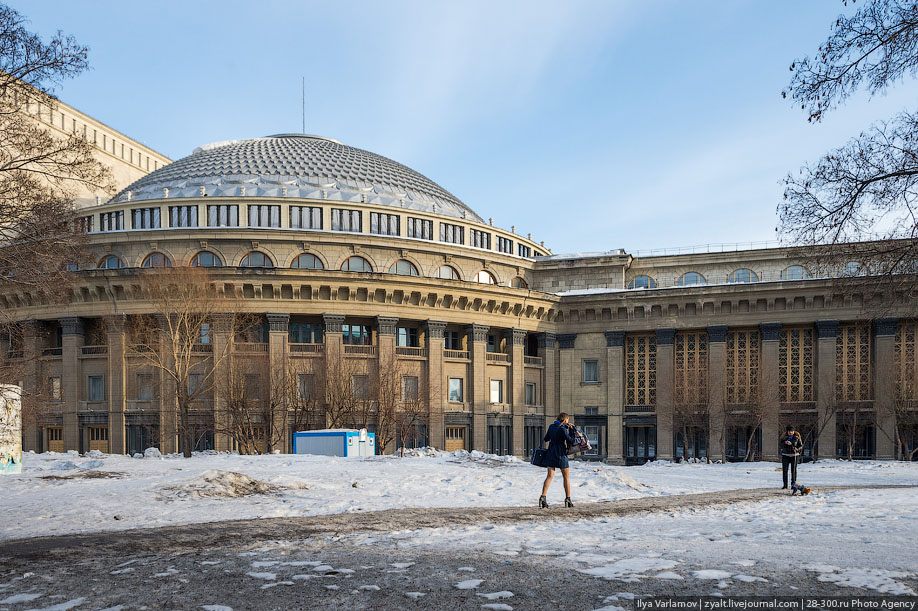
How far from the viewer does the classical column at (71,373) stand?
2221 inches

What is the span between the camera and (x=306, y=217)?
209ft

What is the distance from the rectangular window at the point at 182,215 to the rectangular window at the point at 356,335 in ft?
47.3

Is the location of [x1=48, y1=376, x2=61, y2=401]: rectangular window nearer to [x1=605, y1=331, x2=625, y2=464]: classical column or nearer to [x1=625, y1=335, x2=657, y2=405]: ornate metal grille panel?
[x1=605, y1=331, x2=625, y2=464]: classical column

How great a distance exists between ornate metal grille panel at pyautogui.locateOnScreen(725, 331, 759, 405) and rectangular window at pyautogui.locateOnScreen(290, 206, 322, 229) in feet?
108

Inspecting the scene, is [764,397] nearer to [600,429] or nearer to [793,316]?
[793,316]

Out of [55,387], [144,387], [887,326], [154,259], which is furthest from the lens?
[154,259]

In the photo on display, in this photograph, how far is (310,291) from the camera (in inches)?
2256

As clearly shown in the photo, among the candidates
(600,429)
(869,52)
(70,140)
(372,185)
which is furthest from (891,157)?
(372,185)

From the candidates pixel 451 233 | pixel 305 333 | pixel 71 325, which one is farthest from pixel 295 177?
pixel 71 325

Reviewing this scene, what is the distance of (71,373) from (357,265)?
838 inches

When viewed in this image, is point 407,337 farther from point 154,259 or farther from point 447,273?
Result: point 154,259

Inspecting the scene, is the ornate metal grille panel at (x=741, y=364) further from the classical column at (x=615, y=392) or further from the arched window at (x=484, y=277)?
the arched window at (x=484, y=277)

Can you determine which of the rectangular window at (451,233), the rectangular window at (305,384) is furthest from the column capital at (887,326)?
the rectangular window at (305,384)

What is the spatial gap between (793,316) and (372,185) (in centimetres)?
3649
